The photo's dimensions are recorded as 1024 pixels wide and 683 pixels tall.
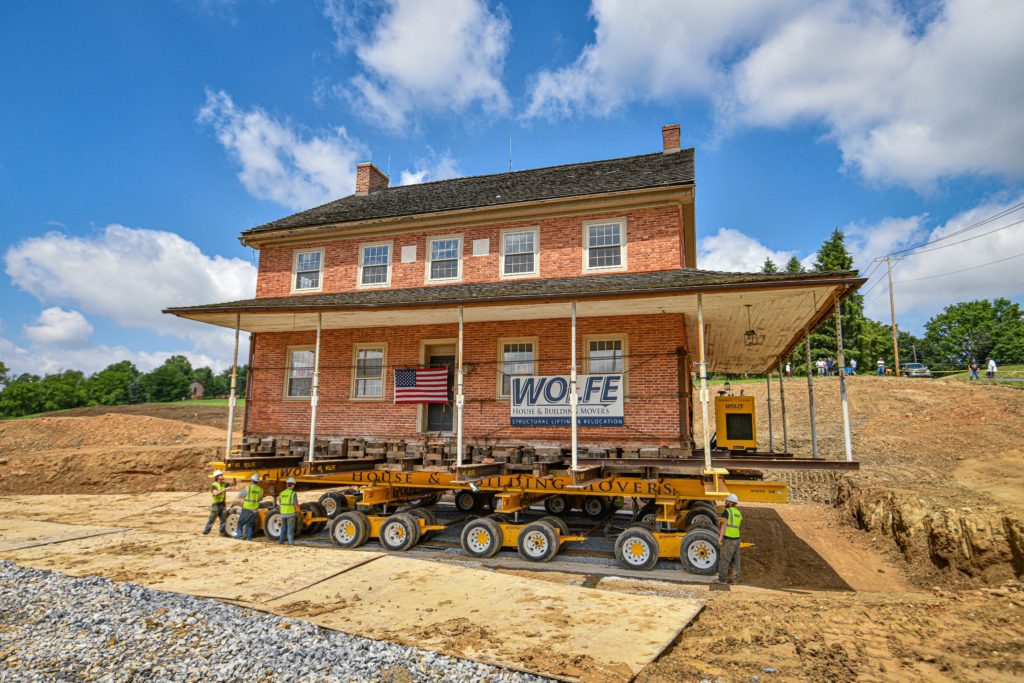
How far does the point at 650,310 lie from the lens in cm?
1291

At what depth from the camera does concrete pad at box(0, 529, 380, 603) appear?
31.5ft

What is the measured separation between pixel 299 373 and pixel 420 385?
4192mm

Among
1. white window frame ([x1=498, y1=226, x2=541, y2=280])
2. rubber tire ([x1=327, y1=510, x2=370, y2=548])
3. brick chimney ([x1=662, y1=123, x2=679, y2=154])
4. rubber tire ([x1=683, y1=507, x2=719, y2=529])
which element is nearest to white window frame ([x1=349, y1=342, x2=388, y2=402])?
rubber tire ([x1=327, y1=510, x2=370, y2=548])

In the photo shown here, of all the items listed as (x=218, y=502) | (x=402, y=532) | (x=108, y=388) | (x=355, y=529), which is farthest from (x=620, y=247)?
(x=108, y=388)

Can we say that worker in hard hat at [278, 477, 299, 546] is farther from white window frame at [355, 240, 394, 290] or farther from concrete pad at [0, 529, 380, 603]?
white window frame at [355, 240, 394, 290]

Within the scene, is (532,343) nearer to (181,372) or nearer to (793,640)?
(793,640)

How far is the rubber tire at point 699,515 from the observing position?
41.6 ft

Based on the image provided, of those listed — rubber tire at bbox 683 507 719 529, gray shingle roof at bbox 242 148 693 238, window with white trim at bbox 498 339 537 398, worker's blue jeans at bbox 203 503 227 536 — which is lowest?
worker's blue jeans at bbox 203 503 227 536

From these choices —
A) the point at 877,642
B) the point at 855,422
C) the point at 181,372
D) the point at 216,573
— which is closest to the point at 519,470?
the point at 216,573

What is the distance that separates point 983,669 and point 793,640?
195 cm

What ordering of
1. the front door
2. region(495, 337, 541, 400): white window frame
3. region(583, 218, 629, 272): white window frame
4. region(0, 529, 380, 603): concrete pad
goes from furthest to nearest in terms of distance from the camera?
the front door → region(583, 218, 629, 272): white window frame → region(495, 337, 541, 400): white window frame → region(0, 529, 380, 603): concrete pad

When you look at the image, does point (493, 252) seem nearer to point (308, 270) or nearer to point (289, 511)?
point (308, 270)

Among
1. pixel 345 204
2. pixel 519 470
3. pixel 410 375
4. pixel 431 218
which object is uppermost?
pixel 345 204

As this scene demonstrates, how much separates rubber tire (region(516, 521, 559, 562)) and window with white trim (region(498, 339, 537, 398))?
12.3 ft
